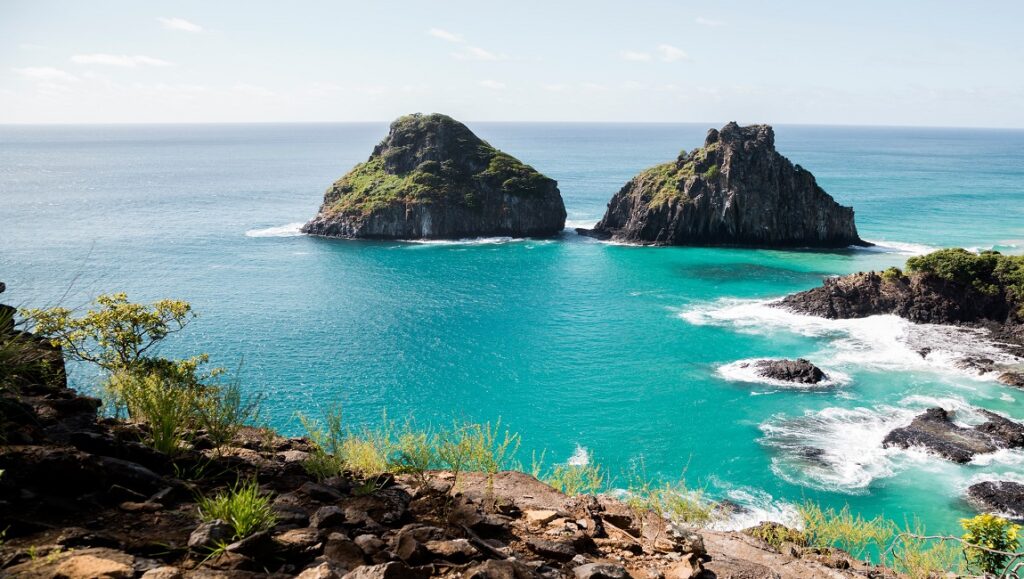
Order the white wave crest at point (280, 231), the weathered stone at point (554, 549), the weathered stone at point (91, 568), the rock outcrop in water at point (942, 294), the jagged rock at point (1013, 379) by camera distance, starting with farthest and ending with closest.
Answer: the white wave crest at point (280, 231)
the rock outcrop in water at point (942, 294)
the jagged rock at point (1013, 379)
the weathered stone at point (554, 549)
the weathered stone at point (91, 568)

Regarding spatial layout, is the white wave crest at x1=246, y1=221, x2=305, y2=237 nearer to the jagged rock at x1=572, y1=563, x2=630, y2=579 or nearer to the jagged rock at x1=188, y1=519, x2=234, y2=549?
the jagged rock at x1=188, y1=519, x2=234, y2=549

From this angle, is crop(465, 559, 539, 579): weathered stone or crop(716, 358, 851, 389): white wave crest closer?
crop(465, 559, 539, 579): weathered stone

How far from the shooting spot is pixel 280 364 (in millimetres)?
56094

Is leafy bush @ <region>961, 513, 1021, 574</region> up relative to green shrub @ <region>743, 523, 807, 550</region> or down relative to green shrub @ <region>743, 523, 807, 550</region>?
up

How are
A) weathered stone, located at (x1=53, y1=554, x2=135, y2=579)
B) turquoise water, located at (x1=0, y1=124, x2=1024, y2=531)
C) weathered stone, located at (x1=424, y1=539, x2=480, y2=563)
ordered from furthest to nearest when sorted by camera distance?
turquoise water, located at (x1=0, y1=124, x2=1024, y2=531) → weathered stone, located at (x1=424, y1=539, x2=480, y2=563) → weathered stone, located at (x1=53, y1=554, x2=135, y2=579)

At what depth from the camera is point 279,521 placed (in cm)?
958

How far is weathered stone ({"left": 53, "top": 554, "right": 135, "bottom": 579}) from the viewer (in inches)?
281

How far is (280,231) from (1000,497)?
387ft

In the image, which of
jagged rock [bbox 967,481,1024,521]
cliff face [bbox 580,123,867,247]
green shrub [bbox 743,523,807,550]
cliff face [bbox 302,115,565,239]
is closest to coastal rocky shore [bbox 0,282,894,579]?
green shrub [bbox 743,523,807,550]

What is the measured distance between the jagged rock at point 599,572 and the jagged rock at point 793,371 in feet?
165

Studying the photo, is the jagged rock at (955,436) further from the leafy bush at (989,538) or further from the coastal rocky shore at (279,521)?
the coastal rocky shore at (279,521)

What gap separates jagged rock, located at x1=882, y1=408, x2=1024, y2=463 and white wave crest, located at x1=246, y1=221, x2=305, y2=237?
105736 mm

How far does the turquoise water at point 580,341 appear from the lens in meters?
42.6

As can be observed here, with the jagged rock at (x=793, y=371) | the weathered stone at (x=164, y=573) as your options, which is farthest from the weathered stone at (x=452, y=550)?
the jagged rock at (x=793, y=371)
